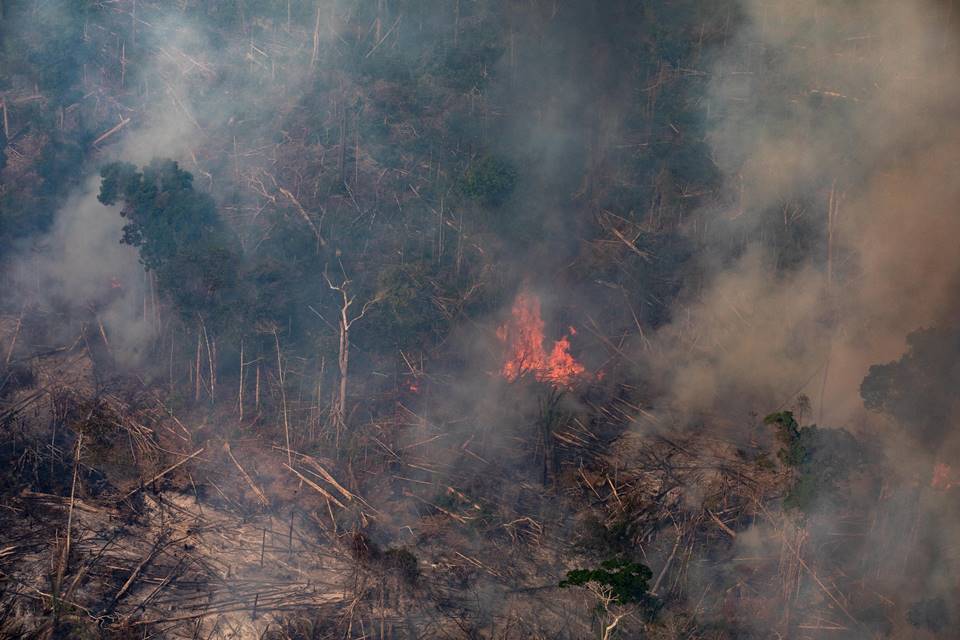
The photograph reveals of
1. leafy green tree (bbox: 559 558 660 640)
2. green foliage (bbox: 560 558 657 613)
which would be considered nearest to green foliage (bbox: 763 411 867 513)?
leafy green tree (bbox: 559 558 660 640)

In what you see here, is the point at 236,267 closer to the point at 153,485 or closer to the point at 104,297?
the point at 104,297

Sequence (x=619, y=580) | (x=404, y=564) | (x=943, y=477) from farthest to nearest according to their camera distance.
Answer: (x=943, y=477), (x=404, y=564), (x=619, y=580)

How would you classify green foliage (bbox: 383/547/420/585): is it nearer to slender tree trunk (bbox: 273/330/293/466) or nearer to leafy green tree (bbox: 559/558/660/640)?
leafy green tree (bbox: 559/558/660/640)

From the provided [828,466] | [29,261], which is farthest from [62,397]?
[828,466]

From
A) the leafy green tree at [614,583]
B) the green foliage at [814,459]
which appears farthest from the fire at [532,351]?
the leafy green tree at [614,583]

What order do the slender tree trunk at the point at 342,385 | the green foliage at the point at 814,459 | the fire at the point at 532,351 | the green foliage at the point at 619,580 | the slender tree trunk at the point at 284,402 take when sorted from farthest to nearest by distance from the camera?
the fire at the point at 532,351, the slender tree trunk at the point at 342,385, the slender tree trunk at the point at 284,402, the green foliage at the point at 814,459, the green foliage at the point at 619,580

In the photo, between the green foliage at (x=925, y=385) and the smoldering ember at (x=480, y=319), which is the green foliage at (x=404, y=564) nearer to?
the smoldering ember at (x=480, y=319)

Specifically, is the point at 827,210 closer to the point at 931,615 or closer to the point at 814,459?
the point at 814,459

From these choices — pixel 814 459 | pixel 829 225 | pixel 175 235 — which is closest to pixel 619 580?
pixel 814 459
